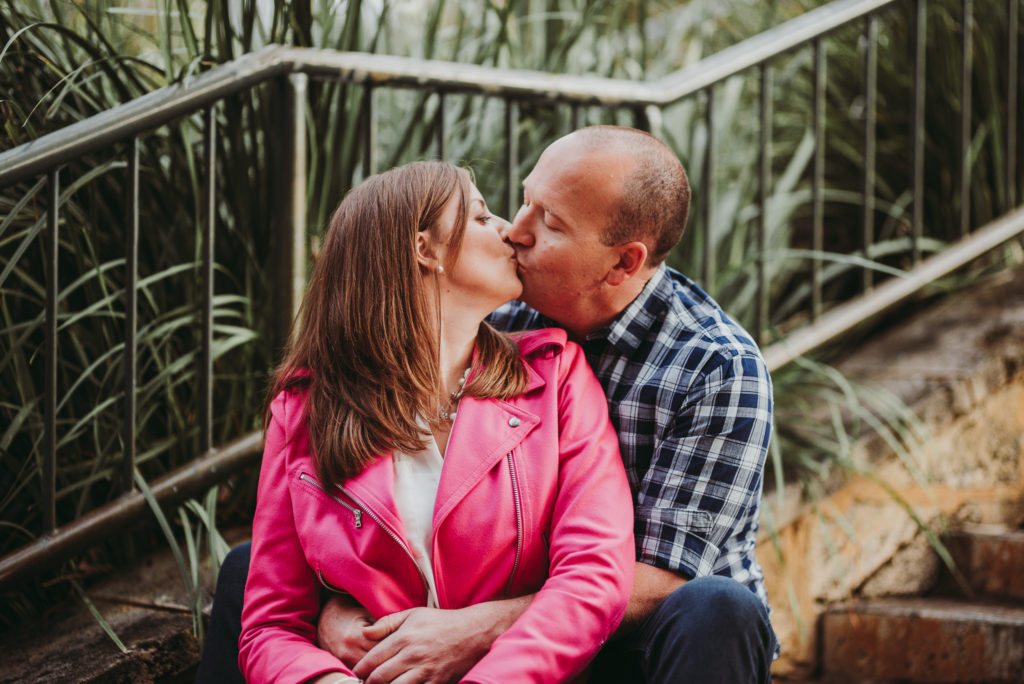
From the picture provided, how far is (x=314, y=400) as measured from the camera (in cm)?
169

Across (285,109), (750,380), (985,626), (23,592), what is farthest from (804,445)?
(23,592)

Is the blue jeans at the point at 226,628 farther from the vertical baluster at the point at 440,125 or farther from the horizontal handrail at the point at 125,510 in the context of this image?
the vertical baluster at the point at 440,125

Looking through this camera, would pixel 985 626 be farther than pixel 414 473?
Yes

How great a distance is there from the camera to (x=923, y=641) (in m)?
2.48

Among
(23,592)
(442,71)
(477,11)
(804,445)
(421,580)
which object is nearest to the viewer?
(421,580)

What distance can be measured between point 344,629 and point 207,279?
2.79ft

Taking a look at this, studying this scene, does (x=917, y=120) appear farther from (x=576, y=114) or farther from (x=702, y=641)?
(x=702, y=641)

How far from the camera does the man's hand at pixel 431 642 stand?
1504mm

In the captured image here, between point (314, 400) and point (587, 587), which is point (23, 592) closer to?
point (314, 400)

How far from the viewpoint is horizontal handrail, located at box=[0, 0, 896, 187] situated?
6.00 ft

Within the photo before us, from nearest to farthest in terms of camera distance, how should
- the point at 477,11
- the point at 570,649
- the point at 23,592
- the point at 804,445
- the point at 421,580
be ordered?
the point at 570,649 → the point at 421,580 → the point at 23,592 → the point at 804,445 → the point at 477,11

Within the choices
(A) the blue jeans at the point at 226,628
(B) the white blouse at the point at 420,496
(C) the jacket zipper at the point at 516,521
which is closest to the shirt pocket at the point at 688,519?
(C) the jacket zipper at the point at 516,521

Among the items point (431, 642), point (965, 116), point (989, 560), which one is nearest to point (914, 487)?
point (989, 560)

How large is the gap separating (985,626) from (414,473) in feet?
5.18
